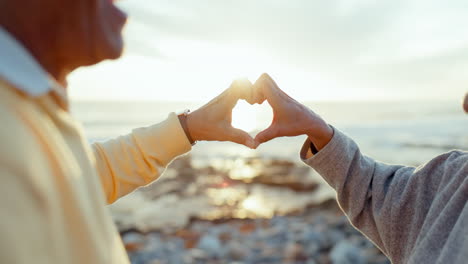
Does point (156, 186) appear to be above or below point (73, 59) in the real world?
below

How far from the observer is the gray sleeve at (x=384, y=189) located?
1402 mm

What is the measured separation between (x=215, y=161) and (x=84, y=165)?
556 inches

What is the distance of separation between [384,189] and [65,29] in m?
1.39

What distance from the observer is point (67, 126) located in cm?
74

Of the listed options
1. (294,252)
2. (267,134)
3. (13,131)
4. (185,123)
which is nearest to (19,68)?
(13,131)

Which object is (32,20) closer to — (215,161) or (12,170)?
(12,170)

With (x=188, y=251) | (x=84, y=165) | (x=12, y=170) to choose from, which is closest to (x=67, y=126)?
(x=84, y=165)

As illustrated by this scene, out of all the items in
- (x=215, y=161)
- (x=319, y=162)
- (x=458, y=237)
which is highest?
(x=319, y=162)

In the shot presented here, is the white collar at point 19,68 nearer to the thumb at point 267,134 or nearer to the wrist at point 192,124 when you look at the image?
the wrist at point 192,124

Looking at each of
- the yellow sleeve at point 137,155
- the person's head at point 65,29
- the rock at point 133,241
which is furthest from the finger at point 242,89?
the rock at point 133,241

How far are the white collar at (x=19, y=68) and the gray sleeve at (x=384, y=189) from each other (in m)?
1.31

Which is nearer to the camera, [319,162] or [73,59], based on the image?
[73,59]

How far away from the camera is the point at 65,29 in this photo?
27.6 inches

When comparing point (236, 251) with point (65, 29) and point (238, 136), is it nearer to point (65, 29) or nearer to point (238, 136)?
point (238, 136)
